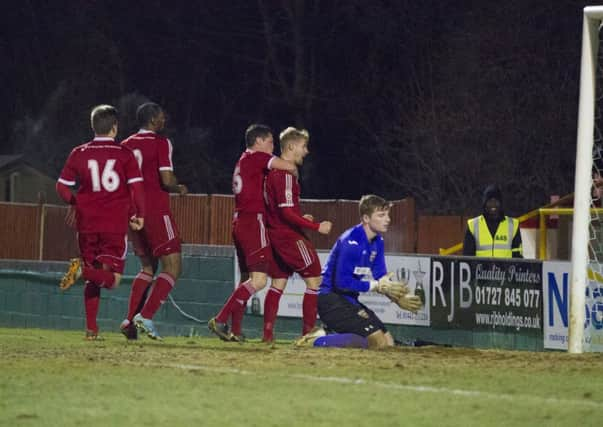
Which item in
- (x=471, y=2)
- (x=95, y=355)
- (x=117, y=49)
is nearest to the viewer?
(x=95, y=355)

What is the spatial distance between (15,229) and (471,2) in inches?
478

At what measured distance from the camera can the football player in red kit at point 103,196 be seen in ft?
38.8

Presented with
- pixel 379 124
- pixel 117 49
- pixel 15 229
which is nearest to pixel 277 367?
pixel 15 229

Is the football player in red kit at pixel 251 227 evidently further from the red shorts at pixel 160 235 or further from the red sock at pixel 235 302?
the red shorts at pixel 160 235

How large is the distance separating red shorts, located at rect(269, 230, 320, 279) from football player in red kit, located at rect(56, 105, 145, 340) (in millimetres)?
1497

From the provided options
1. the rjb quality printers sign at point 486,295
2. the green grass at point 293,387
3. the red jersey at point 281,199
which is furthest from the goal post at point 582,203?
the rjb quality printers sign at point 486,295

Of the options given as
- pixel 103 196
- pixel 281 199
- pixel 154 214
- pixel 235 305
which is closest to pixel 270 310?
pixel 235 305

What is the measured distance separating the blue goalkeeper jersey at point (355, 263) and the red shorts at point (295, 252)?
1.01 metres

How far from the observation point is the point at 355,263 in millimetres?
11617

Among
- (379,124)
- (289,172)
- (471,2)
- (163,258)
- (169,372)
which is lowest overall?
(169,372)

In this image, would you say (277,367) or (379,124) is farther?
(379,124)

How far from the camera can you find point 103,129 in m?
11.9

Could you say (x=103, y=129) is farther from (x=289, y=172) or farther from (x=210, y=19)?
(x=210, y=19)

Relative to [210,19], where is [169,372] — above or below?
below
